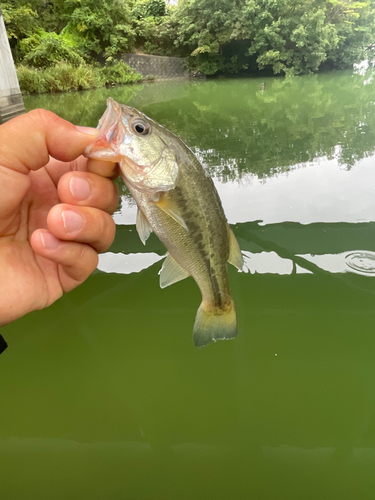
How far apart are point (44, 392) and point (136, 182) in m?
1.70

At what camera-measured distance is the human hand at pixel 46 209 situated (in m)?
1.13

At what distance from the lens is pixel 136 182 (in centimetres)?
110

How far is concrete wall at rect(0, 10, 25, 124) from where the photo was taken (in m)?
5.77

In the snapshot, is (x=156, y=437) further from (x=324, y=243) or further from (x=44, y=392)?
(x=324, y=243)

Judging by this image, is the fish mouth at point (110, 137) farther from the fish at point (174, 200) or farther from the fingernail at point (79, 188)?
the fingernail at point (79, 188)

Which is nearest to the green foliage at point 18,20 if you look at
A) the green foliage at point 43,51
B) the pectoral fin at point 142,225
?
the green foliage at point 43,51

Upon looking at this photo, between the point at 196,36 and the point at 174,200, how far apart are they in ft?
63.9

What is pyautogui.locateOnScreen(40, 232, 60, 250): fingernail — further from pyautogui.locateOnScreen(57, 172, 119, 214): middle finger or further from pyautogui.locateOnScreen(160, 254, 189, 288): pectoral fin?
pyautogui.locateOnScreen(160, 254, 189, 288): pectoral fin

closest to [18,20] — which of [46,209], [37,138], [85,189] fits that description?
[46,209]

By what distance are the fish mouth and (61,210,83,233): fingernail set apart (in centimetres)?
22

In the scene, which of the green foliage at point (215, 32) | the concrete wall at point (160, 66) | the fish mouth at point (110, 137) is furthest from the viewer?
the concrete wall at point (160, 66)

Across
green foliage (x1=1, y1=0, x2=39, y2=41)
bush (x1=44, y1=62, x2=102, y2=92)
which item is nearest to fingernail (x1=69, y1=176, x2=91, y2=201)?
bush (x1=44, y1=62, x2=102, y2=92)

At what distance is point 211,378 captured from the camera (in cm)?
A: 218

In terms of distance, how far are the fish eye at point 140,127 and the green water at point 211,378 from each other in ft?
5.35
